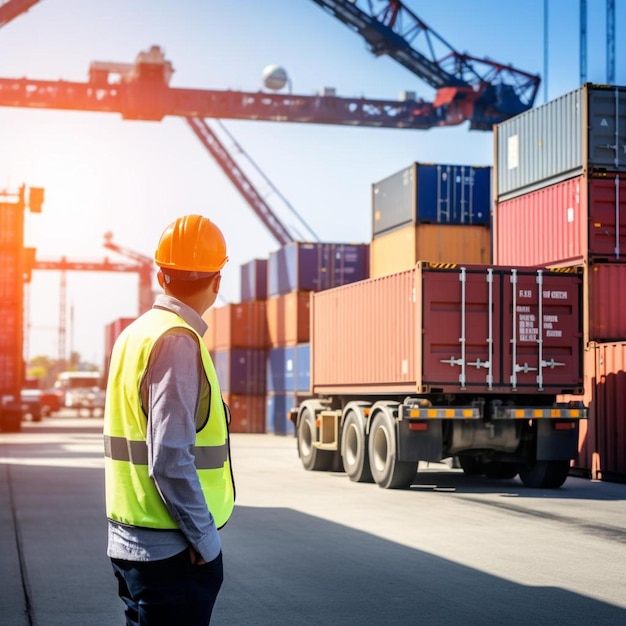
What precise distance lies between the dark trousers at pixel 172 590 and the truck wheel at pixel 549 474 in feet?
45.0

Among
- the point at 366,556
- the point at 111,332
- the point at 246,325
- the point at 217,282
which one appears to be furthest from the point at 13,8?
the point at 217,282

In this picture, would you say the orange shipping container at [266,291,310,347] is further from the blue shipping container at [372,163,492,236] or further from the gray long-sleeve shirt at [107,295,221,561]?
the gray long-sleeve shirt at [107,295,221,561]

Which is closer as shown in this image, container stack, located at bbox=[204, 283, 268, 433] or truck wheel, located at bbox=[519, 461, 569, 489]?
truck wheel, located at bbox=[519, 461, 569, 489]

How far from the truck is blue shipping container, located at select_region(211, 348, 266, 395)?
24676mm

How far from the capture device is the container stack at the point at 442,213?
25.4 m

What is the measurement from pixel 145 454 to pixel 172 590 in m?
0.40

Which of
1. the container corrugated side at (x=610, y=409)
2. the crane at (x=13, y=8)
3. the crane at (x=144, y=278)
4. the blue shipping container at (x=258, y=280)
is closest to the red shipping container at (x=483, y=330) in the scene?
the container corrugated side at (x=610, y=409)

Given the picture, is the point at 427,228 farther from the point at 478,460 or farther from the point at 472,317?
the point at 472,317

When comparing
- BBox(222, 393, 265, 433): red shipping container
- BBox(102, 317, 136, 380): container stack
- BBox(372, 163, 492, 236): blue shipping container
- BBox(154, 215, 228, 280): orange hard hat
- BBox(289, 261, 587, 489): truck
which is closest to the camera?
BBox(154, 215, 228, 280): orange hard hat

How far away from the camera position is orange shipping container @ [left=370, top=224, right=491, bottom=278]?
83.3 feet

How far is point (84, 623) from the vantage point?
696 centimetres

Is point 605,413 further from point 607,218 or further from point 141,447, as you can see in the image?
point 141,447

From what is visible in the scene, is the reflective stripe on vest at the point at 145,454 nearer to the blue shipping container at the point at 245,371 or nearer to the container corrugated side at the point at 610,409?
the container corrugated side at the point at 610,409

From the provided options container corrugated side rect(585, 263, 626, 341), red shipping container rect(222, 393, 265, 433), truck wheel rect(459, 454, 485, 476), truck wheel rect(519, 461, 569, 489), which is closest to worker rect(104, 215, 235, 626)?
truck wheel rect(519, 461, 569, 489)
